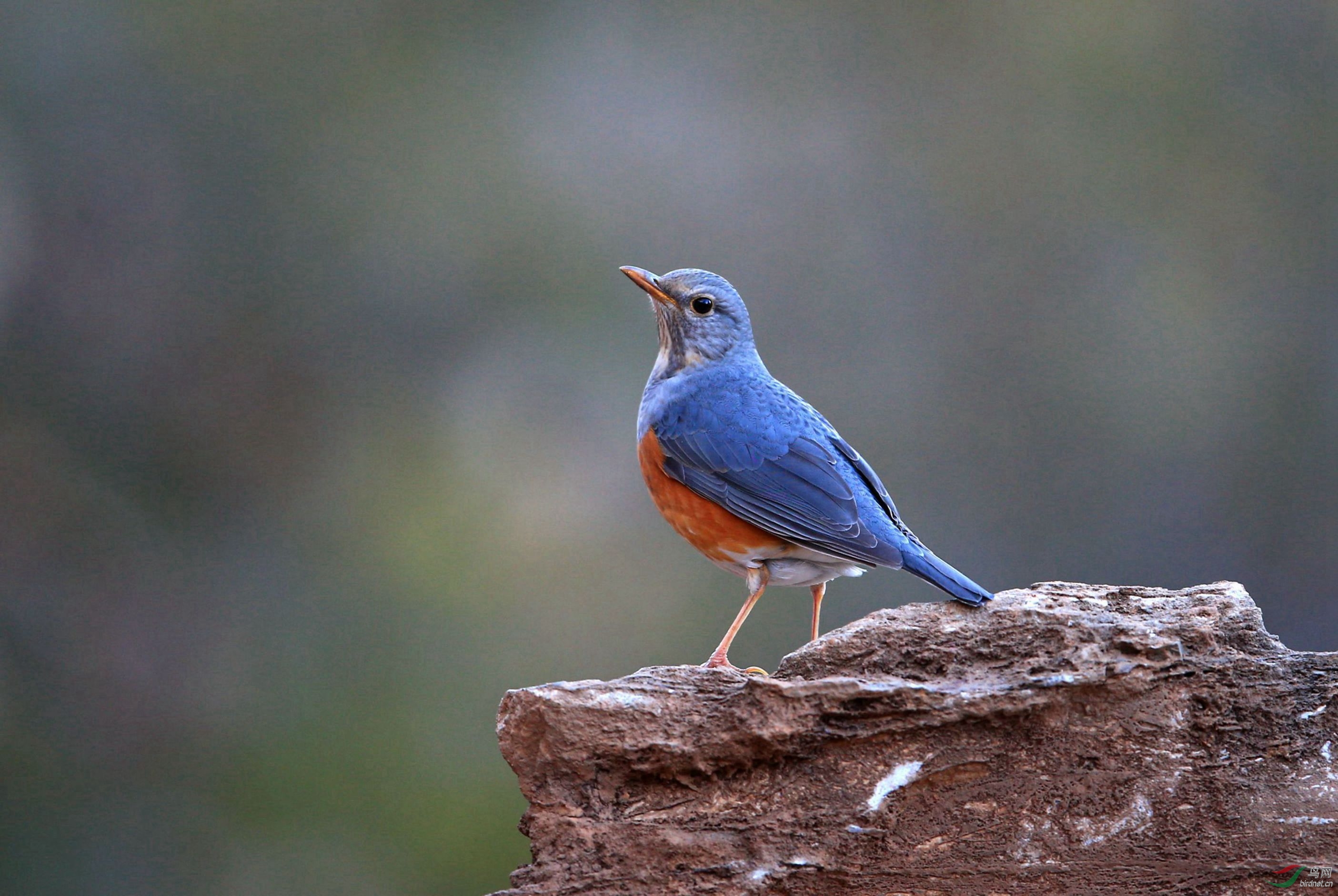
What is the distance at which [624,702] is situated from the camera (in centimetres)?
418

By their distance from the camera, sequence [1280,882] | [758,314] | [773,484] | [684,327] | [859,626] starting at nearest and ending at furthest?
[1280,882] < [859,626] < [773,484] < [684,327] < [758,314]

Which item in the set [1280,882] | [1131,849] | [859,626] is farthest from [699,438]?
[1280,882]

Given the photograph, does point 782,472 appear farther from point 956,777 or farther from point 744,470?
point 956,777

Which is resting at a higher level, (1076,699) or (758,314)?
(758,314)

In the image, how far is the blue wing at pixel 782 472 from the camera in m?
5.05

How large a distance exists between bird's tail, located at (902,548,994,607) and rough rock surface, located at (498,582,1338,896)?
306 mm

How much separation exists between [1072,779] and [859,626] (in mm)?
929

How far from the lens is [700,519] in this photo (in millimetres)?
5488

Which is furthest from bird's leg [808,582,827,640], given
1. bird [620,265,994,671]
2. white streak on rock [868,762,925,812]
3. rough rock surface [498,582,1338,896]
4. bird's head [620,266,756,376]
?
white streak on rock [868,762,925,812]

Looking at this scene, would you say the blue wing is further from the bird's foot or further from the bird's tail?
the bird's foot

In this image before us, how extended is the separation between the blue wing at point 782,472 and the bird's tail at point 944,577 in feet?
0.21

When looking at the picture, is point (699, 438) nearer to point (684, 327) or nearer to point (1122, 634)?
point (684, 327)

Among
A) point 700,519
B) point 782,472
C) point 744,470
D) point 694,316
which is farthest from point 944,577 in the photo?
point 694,316

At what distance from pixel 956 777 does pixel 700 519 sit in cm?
186
